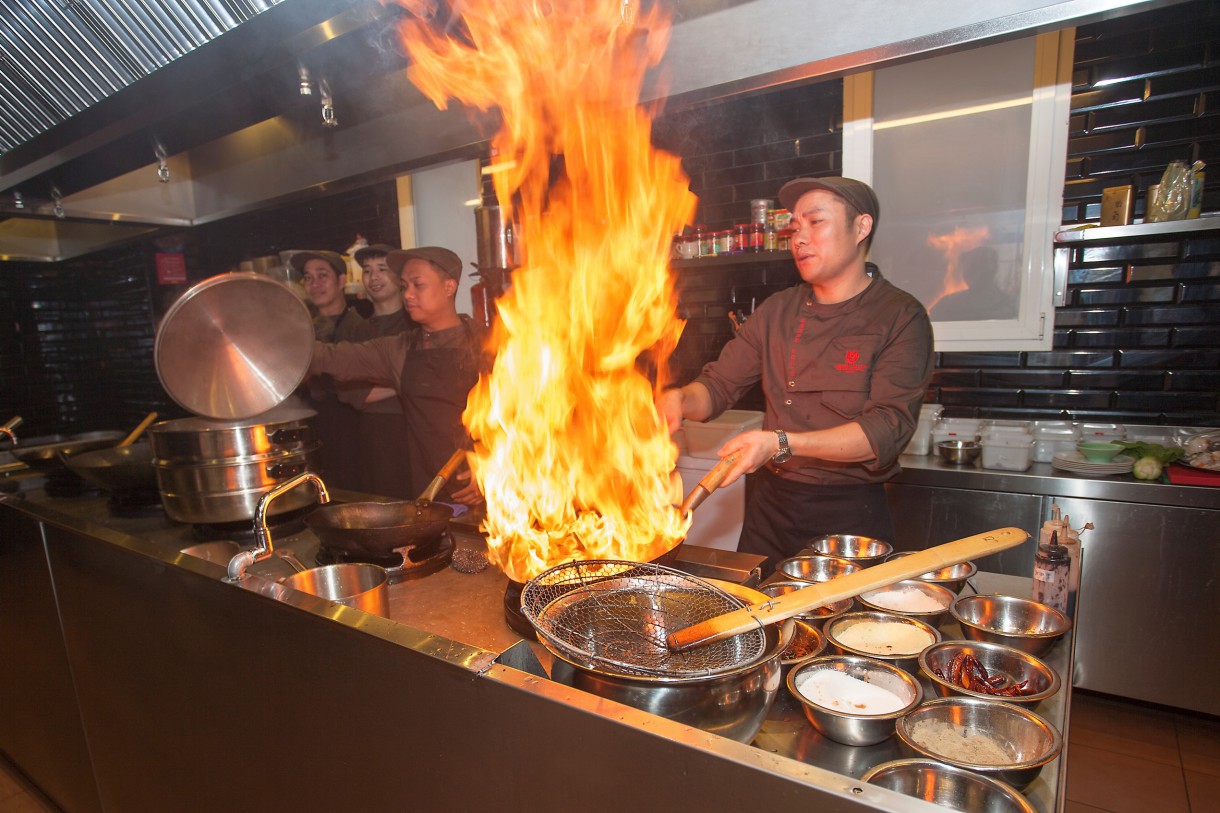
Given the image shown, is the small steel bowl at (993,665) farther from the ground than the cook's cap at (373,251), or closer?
closer

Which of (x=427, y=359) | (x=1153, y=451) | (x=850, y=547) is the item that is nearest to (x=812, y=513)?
(x=850, y=547)

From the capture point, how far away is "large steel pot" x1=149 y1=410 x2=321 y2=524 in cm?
207

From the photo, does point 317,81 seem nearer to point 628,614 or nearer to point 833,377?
point 628,614

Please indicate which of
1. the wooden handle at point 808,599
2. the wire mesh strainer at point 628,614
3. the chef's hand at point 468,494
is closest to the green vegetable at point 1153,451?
the wooden handle at point 808,599

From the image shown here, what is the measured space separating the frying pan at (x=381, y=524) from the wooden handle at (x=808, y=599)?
0.88 meters

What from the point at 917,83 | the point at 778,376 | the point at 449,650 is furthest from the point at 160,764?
the point at 917,83

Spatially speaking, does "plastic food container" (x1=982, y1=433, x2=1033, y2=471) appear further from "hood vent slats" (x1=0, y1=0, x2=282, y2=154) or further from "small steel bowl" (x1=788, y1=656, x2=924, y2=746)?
"hood vent slats" (x1=0, y1=0, x2=282, y2=154)

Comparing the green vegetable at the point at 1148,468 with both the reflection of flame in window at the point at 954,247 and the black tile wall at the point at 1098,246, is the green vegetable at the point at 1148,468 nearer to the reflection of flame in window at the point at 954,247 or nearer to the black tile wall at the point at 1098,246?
the black tile wall at the point at 1098,246

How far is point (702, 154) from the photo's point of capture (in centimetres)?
441

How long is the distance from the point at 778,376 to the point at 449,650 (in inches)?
74.8

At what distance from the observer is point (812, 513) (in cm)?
251

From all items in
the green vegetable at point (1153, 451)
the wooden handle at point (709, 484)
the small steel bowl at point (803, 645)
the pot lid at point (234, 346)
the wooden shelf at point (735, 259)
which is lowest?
the green vegetable at point (1153, 451)

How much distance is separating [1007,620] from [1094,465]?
85.3 inches

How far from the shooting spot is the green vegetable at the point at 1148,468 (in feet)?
9.54
